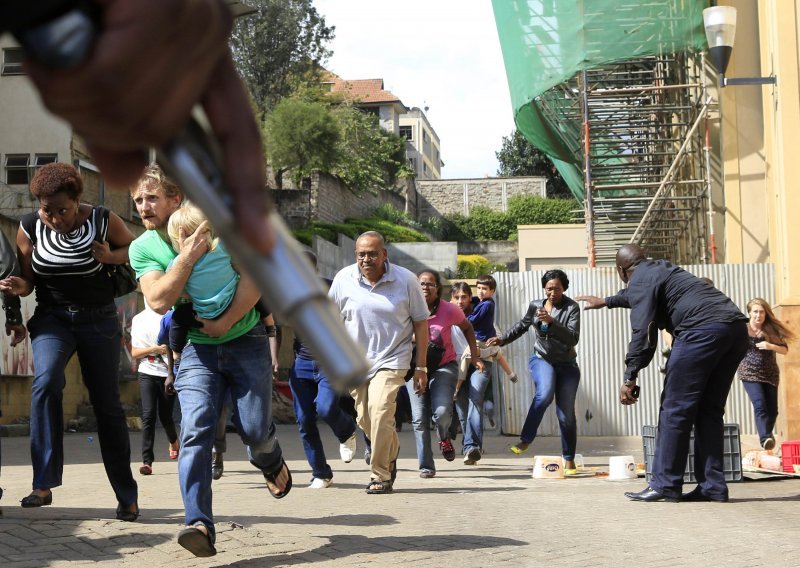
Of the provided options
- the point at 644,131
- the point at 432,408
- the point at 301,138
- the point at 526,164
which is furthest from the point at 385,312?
the point at 526,164

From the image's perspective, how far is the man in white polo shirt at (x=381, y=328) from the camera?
889 cm

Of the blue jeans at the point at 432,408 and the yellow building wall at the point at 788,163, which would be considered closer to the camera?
the blue jeans at the point at 432,408

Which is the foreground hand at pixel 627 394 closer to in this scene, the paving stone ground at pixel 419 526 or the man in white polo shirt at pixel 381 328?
the paving stone ground at pixel 419 526

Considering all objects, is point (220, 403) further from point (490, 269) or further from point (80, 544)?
point (490, 269)

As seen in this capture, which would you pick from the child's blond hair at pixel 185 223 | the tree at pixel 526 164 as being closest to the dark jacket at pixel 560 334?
the child's blond hair at pixel 185 223

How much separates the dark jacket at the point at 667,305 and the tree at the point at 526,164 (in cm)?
7477

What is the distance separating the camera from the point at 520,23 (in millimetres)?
20625

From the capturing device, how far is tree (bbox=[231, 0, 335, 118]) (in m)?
72.2

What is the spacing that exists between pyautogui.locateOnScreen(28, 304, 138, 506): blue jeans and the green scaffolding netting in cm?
1429

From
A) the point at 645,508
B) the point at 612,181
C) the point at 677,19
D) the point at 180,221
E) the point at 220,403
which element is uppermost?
the point at 677,19

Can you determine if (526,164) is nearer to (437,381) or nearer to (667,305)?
(437,381)

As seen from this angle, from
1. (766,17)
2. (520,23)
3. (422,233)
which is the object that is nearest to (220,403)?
(766,17)

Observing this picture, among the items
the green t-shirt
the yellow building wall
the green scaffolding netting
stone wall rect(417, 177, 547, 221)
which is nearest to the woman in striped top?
the green t-shirt

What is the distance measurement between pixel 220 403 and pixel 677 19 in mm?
15083
